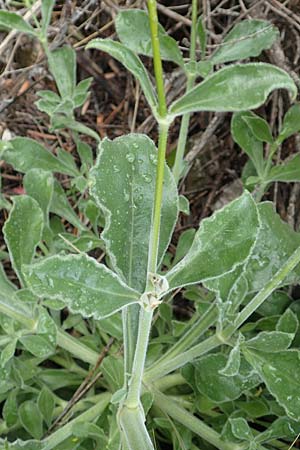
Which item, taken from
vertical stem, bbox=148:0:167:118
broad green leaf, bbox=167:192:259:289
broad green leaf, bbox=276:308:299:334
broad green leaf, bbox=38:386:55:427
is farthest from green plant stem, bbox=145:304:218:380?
vertical stem, bbox=148:0:167:118

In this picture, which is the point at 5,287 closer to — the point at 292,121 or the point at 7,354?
the point at 7,354

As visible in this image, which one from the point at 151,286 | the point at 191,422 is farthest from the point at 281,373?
the point at 151,286

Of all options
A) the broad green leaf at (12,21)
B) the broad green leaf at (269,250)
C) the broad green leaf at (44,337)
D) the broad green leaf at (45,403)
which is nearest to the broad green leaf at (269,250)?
the broad green leaf at (269,250)

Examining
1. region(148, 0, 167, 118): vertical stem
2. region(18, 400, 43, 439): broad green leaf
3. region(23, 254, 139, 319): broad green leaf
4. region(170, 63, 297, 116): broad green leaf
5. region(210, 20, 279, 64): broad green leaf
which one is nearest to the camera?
region(148, 0, 167, 118): vertical stem

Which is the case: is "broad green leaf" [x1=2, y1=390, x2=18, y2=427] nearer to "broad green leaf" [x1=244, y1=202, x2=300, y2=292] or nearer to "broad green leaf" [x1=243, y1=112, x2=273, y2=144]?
"broad green leaf" [x1=244, y1=202, x2=300, y2=292]

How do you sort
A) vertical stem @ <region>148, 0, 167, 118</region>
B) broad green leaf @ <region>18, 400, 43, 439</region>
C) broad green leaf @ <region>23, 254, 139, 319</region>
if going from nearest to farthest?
vertical stem @ <region>148, 0, 167, 118</region> < broad green leaf @ <region>23, 254, 139, 319</region> < broad green leaf @ <region>18, 400, 43, 439</region>

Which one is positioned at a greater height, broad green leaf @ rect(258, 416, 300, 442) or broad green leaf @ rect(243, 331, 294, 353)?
broad green leaf @ rect(243, 331, 294, 353)

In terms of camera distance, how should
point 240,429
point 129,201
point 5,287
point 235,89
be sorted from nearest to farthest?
1. point 235,89
2. point 129,201
3. point 240,429
4. point 5,287
